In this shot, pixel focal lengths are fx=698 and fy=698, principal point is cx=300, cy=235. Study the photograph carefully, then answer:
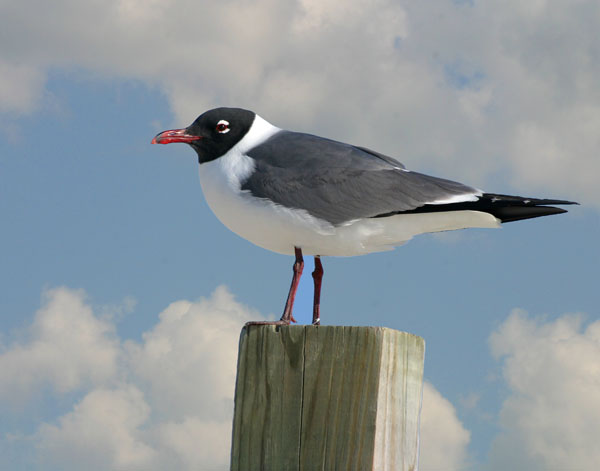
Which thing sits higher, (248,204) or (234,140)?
(234,140)

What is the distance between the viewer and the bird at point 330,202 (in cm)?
565

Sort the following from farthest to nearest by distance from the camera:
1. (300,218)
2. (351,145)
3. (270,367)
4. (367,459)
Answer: (351,145) < (300,218) < (270,367) < (367,459)

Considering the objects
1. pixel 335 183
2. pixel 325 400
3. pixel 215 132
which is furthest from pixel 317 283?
pixel 325 400

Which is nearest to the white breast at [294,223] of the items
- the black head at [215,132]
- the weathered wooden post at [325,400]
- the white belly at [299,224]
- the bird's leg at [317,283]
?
the white belly at [299,224]

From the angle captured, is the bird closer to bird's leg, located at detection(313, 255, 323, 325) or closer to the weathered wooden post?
bird's leg, located at detection(313, 255, 323, 325)

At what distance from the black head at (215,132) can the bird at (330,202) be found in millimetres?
200

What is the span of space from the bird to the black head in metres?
0.20

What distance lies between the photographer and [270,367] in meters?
4.26

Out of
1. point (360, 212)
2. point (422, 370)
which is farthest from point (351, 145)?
point (422, 370)

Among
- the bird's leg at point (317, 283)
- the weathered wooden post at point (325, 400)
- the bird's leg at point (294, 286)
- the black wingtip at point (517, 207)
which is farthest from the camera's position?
the bird's leg at point (317, 283)

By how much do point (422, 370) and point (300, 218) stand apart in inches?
65.8

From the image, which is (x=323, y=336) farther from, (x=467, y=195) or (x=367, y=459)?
(x=467, y=195)

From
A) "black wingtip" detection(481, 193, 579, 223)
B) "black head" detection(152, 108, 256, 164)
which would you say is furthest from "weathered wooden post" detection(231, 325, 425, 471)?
"black head" detection(152, 108, 256, 164)

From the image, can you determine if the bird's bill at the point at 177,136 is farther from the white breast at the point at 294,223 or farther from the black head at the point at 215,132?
the white breast at the point at 294,223
